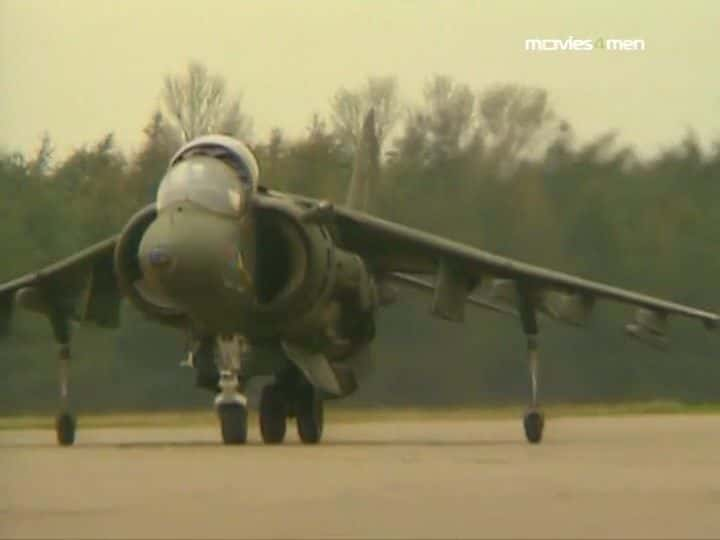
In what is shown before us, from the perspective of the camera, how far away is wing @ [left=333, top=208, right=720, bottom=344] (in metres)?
18.0

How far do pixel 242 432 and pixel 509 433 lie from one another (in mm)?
4592

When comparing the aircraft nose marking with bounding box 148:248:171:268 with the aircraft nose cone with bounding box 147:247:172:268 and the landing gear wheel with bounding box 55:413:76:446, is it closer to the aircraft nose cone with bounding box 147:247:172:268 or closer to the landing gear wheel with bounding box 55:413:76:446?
the aircraft nose cone with bounding box 147:247:172:268

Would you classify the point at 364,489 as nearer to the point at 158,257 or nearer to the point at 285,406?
the point at 158,257

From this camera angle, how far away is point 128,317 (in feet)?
84.7

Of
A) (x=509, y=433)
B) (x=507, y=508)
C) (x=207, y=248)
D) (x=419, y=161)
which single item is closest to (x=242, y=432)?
(x=207, y=248)

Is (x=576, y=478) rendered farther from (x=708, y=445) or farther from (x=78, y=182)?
(x=78, y=182)

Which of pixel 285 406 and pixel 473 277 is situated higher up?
pixel 473 277

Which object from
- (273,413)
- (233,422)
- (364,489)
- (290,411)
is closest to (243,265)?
(233,422)

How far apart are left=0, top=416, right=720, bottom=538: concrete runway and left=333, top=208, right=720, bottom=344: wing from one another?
135cm

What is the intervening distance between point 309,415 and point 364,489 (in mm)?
7359

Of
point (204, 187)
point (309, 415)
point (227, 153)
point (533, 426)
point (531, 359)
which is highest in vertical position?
point (227, 153)

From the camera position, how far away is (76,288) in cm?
1892

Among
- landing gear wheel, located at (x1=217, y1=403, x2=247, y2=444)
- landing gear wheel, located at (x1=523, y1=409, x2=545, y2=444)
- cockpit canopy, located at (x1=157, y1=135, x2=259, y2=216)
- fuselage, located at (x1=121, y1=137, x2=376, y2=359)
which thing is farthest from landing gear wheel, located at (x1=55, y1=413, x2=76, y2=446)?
landing gear wheel, located at (x1=523, y1=409, x2=545, y2=444)

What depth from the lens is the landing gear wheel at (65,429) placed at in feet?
56.5
